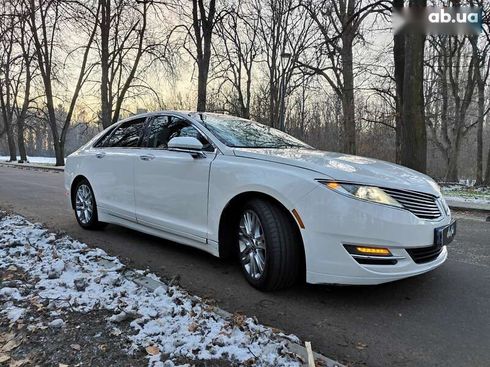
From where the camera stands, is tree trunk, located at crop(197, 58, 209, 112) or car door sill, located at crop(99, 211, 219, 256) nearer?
car door sill, located at crop(99, 211, 219, 256)

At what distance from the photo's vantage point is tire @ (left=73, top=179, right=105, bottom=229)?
589 centimetres

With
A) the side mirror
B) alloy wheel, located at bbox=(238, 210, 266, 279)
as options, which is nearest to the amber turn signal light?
alloy wheel, located at bbox=(238, 210, 266, 279)

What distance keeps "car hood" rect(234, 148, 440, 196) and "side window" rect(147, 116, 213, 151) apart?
775mm

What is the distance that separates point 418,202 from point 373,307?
34.8 inches

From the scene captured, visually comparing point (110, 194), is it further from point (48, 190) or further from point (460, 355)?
point (48, 190)

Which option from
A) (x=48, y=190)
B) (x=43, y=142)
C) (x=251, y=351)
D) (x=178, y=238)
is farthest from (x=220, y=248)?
(x=43, y=142)

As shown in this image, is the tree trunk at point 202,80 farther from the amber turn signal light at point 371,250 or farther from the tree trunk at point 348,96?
the amber turn signal light at point 371,250

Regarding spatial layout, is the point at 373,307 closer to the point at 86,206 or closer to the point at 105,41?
the point at 86,206

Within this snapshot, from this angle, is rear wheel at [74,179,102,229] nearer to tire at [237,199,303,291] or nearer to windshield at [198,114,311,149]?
windshield at [198,114,311,149]

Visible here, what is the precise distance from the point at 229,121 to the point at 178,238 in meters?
1.40

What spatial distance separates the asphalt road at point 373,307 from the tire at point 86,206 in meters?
0.75

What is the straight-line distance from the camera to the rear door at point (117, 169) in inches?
202

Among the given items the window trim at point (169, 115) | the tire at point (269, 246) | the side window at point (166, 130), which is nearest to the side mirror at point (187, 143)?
the window trim at point (169, 115)

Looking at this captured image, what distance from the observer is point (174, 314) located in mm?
3057
